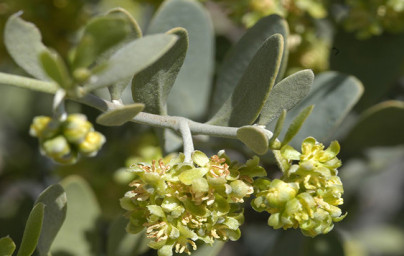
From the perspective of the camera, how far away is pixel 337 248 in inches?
74.4

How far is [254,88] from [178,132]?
19 cm

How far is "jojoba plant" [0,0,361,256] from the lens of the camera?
97 cm

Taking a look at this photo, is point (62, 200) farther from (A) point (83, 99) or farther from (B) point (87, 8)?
(B) point (87, 8)

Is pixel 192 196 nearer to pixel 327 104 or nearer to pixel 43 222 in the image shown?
pixel 43 222

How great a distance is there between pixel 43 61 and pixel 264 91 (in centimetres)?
46

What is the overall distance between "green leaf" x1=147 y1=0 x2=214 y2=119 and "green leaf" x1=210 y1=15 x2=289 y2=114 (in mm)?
92

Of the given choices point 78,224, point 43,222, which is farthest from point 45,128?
point 78,224

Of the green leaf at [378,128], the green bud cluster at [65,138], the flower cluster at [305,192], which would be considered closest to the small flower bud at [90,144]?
the green bud cluster at [65,138]

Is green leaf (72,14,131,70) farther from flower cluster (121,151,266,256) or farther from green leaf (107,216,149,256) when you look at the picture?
green leaf (107,216,149,256)

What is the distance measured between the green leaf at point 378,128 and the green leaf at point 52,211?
0.99m

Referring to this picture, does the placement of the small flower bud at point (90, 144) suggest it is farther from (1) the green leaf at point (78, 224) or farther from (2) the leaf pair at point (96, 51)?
(1) the green leaf at point (78, 224)

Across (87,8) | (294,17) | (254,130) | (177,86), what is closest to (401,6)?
(294,17)

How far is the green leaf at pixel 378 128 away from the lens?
5.85ft

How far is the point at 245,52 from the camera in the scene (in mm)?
1554
